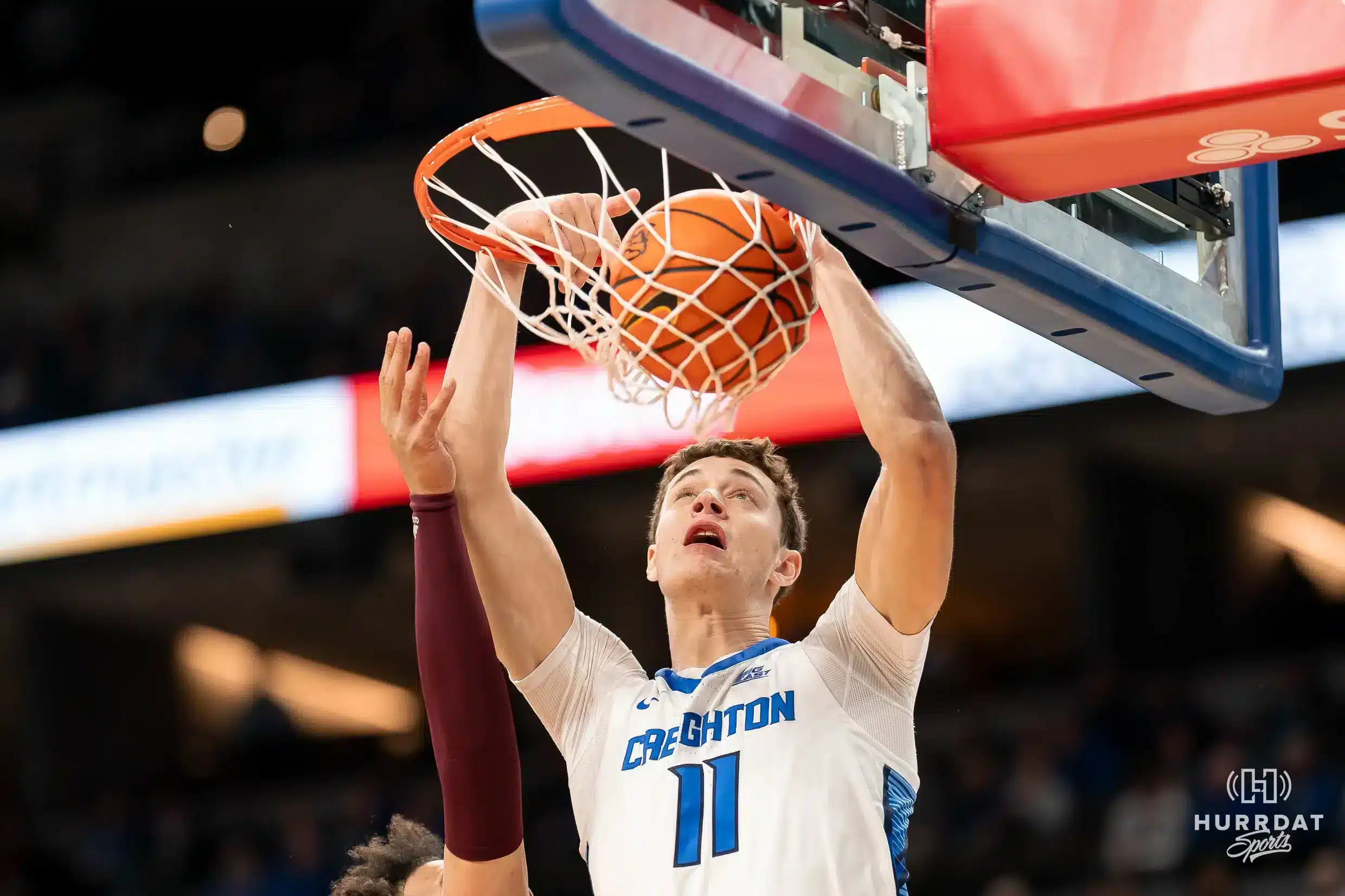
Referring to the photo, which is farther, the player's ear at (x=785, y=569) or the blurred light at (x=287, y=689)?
the blurred light at (x=287, y=689)

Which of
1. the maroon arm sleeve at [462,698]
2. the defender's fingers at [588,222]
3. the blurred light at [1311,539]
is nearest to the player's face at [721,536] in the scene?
the maroon arm sleeve at [462,698]

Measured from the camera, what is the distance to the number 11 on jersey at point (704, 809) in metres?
2.77

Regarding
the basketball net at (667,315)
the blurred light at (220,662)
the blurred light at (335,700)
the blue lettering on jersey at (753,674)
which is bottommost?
the blurred light at (335,700)

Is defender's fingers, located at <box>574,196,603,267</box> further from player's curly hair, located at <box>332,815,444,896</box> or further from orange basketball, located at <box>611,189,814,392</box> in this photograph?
player's curly hair, located at <box>332,815,444,896</box>

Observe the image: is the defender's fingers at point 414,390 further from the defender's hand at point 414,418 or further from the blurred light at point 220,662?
the blurred light at point 220,662

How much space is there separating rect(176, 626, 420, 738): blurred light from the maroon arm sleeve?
4.14 m

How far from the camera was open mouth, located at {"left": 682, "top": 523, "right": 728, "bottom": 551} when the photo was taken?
316cm

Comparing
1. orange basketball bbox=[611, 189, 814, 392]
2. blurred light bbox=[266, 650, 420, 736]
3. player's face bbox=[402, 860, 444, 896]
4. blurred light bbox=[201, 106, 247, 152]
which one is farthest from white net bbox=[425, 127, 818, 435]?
blurred light bbox=[201, 106, 247, 152]

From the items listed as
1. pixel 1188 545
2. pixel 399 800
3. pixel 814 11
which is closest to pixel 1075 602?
pixel 1188 545

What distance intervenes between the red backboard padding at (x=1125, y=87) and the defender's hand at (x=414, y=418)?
0.99 meters

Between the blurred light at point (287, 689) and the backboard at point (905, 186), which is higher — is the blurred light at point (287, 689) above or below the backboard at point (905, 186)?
below

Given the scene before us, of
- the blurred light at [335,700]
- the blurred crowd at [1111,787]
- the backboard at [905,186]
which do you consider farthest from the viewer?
the blurred light at [335,700]

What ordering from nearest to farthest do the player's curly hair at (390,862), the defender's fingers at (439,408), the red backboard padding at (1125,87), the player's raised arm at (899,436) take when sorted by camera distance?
1. the red backboard padding at (1125,87)
2. the player's raised arm at (899,436)
3. the defender's fingers at (439,408)
4. the player's curly hair at (390,862)

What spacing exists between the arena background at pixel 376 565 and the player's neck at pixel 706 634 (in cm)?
289
